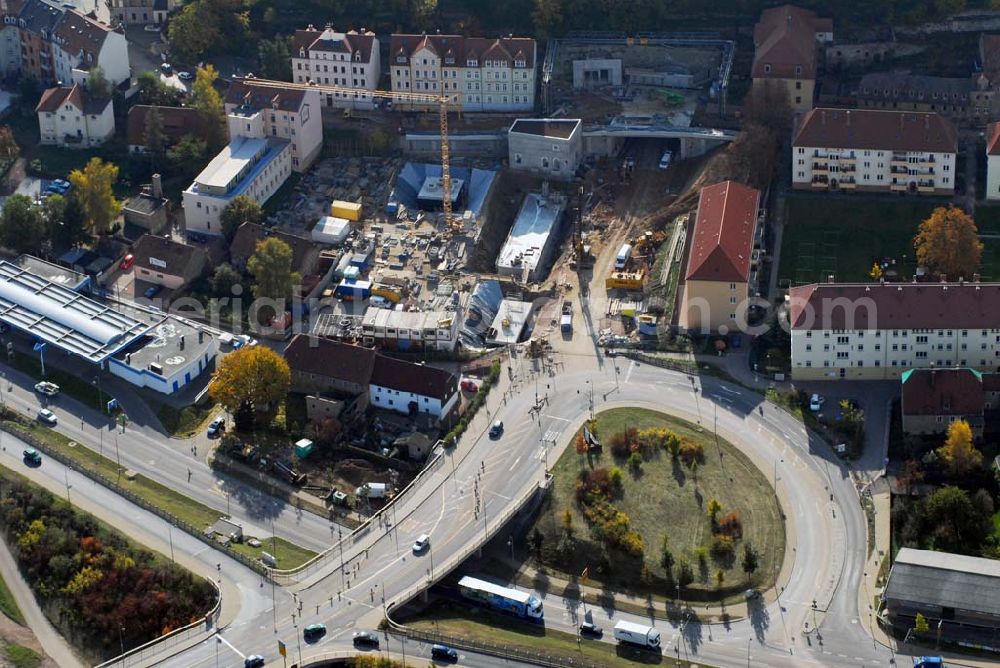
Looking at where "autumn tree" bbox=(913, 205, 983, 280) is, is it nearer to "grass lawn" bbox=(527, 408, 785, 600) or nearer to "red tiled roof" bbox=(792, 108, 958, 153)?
"red tiled roof" bbox=(792, 108, 958, 153)

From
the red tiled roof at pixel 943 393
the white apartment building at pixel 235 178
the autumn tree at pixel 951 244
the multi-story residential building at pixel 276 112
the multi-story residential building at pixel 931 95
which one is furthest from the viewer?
the multi-story residential building at pixel 276 112

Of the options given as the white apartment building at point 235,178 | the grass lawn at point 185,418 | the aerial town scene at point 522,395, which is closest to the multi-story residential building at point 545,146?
the aerial town scene at point 522,395

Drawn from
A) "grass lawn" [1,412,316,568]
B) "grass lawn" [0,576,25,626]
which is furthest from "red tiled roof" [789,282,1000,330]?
"grass lawn" [0,576,25,626]

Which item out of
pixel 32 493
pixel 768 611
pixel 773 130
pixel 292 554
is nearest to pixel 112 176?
pixel 32 493

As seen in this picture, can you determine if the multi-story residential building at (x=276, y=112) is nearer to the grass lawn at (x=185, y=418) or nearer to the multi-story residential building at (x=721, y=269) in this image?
the grass lawn at (x=185, y=418)

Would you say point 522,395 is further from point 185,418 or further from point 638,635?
point 638,635

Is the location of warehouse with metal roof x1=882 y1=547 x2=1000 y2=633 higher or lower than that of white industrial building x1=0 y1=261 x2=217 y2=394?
lower
